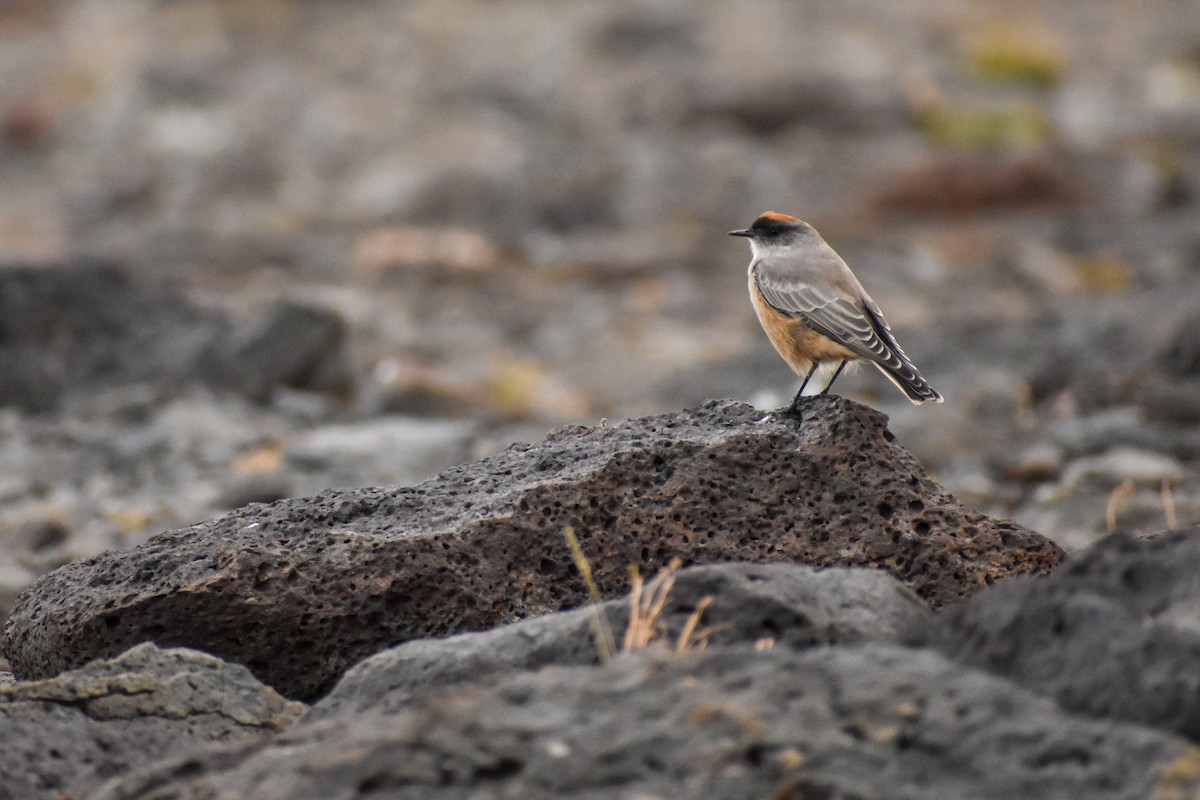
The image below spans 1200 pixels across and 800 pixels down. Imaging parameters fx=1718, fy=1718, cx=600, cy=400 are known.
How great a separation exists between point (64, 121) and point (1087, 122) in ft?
58.6

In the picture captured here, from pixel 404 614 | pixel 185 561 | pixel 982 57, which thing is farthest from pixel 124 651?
pixel 982 57

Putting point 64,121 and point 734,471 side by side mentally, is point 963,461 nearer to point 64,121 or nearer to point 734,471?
point 734,471

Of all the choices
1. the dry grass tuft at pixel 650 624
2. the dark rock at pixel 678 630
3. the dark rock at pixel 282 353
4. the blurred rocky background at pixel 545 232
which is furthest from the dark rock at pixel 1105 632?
the dark rock at pixel 282 353

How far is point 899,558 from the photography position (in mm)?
6082

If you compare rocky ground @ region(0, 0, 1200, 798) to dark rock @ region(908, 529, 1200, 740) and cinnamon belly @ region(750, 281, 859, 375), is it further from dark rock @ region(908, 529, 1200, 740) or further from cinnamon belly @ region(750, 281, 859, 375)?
cinnamon belly @ region(750, 281, 859, 375)

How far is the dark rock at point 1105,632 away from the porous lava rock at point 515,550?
1.38m

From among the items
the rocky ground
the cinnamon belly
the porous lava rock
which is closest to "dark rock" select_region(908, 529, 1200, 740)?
the rocky ground

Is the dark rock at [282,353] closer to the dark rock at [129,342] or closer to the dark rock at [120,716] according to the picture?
the dark rock at [129,342]

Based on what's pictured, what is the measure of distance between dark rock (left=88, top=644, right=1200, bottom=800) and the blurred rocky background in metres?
4.13

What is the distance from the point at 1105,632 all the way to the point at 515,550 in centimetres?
236

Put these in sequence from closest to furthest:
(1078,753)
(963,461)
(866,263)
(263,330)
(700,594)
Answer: (1078,753) < (700,594) < (963,461) < (263,330) < (866,263)

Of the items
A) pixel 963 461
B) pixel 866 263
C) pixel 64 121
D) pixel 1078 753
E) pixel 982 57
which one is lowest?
pixel 1078 753

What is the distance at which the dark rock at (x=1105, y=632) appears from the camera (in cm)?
416

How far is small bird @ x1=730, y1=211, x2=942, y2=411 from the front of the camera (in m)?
7.81
